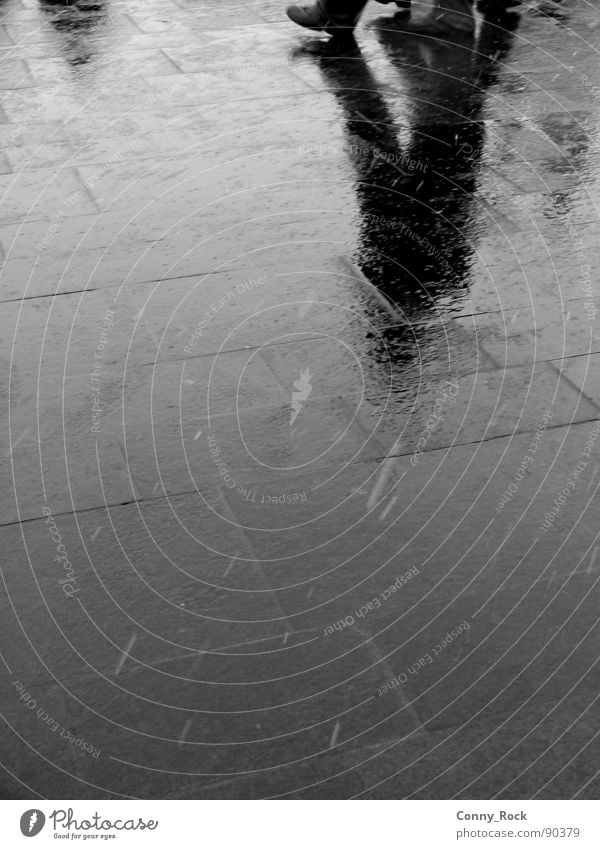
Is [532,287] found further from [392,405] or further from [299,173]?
[299,173]

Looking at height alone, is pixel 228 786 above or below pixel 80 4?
above

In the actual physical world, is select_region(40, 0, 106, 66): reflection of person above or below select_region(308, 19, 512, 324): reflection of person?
below

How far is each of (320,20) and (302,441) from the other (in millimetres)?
5871

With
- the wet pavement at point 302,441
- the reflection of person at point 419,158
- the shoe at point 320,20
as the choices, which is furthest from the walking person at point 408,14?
the wet pavement at point 302,441

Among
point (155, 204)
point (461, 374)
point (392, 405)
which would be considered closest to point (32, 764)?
point (392, 405)

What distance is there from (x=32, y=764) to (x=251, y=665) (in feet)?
2.31

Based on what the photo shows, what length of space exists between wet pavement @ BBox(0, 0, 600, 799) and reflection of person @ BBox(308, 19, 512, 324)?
0.08ft

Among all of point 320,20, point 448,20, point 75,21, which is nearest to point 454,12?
point 448,20

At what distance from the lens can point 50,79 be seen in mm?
9070

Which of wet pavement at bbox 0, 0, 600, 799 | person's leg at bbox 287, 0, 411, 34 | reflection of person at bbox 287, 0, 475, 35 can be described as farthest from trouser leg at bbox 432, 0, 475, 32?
wet pavement at bbox 0, 0, 600, 799

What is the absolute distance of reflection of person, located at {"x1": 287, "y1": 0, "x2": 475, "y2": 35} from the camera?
952 cm

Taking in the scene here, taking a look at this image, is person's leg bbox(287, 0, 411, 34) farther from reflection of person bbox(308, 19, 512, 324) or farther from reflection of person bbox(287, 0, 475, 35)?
reflection of person bbox(308, 19, 512, 324)

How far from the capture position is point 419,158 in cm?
731

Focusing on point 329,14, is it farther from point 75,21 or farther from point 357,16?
point 75,21
